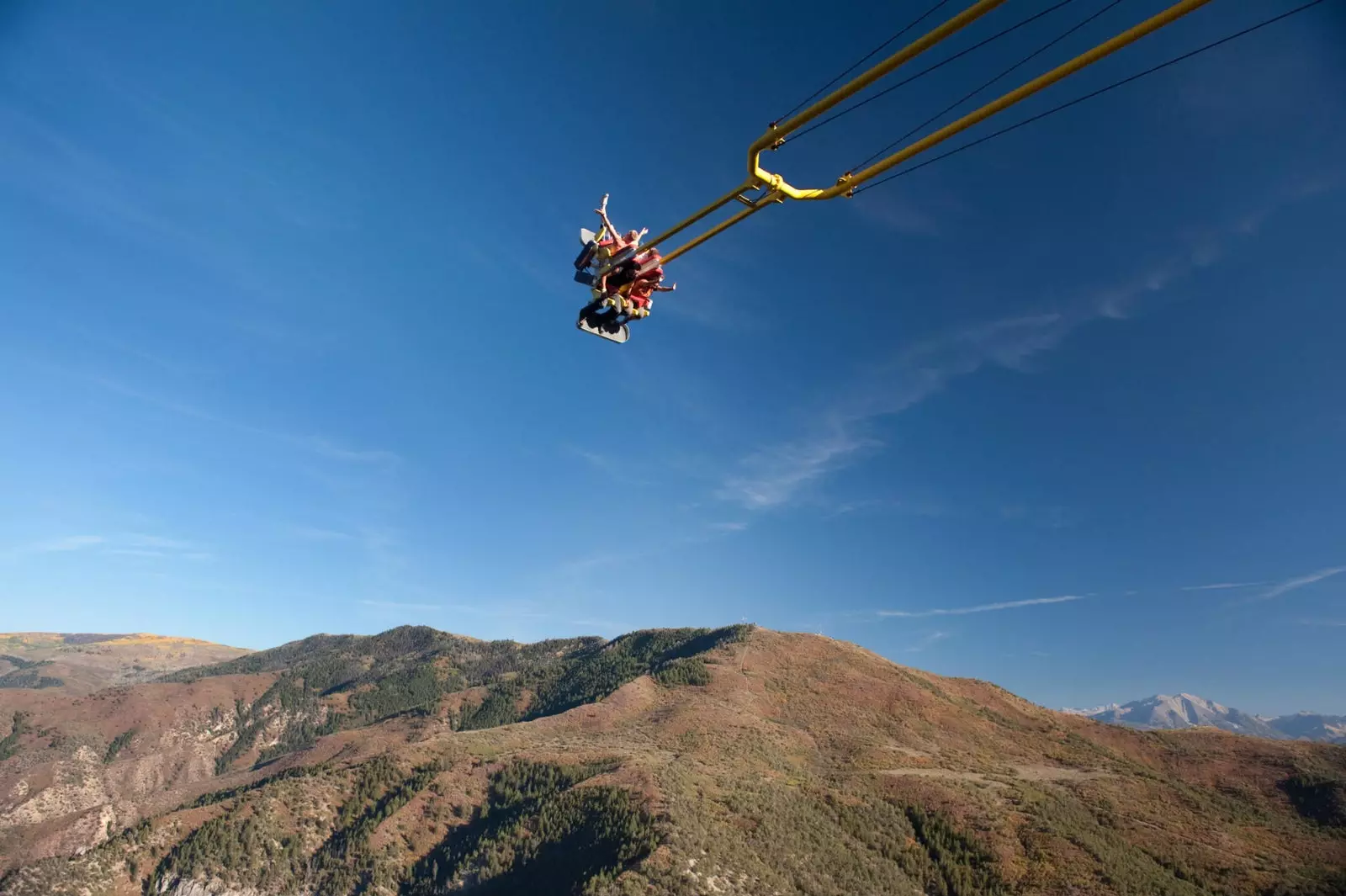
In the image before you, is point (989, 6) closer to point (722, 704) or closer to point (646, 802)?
point (646, 802)

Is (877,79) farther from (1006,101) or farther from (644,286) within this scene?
(644,286)

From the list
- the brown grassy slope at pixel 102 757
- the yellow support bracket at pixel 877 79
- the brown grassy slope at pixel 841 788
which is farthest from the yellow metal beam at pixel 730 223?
the brown grassy slope at pixel 102 757

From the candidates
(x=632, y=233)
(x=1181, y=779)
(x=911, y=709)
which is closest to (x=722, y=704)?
Answer: (x=911, y=709)

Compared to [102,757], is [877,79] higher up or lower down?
higher up

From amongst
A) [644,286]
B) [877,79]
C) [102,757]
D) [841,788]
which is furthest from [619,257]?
[102,757]

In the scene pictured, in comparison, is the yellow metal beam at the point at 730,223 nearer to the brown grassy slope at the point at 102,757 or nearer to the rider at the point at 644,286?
the rider at the point at 644,286

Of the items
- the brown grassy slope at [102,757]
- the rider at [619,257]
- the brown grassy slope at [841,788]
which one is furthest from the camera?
the brown grassy slope at [102,757]
